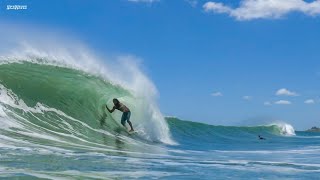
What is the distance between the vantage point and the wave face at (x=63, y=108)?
523 inches

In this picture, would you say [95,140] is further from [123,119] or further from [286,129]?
[286,129]

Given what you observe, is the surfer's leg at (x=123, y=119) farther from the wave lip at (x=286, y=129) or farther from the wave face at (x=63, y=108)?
the wave lip at (x=286, y=129)

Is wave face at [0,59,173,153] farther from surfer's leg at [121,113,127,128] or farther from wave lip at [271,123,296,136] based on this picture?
wave lip at [271,123,296,136]

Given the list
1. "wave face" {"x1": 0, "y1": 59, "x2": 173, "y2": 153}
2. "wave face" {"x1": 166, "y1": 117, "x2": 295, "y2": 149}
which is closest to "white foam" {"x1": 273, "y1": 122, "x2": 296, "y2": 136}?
"wave face" {"x1": 166, "y1": 117, "x2": 295, "y2": 149}

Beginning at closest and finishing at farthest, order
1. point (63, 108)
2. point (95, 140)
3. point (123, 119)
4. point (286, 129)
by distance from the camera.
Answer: point (95, 140) → point (63, 108) → point (123, 119) → point (286, 129)

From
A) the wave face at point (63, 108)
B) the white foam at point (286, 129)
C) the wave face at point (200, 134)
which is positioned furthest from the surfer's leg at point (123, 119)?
the white foam at point (286, 129)

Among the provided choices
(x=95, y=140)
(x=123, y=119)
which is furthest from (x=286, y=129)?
(x=95, y=140)

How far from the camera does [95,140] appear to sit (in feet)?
45.9

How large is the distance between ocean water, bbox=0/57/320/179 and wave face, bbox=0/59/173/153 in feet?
0.11

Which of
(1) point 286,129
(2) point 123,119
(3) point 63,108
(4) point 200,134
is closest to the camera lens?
(3) point 63,108

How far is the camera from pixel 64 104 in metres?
17.5

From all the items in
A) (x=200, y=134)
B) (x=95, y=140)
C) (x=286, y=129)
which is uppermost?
(x=286, y=129)

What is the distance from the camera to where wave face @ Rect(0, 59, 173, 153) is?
13273mm

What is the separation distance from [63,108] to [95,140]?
3.47 metres
